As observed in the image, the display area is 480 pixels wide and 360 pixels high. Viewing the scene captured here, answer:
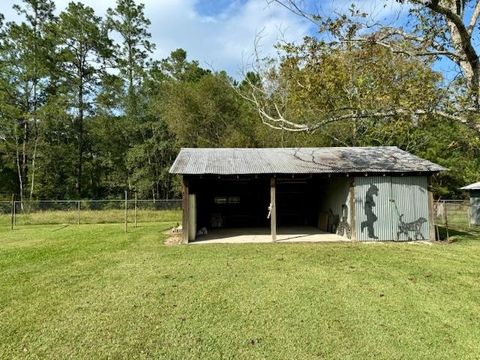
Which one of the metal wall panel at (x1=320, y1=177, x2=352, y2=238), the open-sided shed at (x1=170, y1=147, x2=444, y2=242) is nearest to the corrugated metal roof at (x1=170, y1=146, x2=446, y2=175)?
the open-sided shed at (x1=170, y1=147, x2=444, y2=242)

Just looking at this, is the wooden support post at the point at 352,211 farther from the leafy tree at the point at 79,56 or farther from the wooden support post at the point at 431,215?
the leafy tree at the point at 79,56

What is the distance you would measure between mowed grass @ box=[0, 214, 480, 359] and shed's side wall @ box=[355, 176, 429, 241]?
1967 mm

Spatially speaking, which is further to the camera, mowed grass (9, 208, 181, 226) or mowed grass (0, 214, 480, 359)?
mowed grass (9, 208, 181, 226)

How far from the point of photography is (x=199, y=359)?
11.7 feet

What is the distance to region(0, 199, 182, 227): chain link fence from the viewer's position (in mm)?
17797

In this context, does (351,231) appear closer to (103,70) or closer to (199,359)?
(199,359)

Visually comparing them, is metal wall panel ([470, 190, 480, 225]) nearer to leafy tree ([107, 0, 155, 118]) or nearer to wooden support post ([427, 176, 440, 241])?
wooden support post ([427, 176, 440, 241])

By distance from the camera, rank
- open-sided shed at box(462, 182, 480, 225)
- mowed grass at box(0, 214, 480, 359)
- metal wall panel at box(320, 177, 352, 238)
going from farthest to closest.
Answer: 1. open-sided shed at box(462, 182, 480, 225)
2. metal wall panel at box(320, 177, 352, 238)
3. mowed grass at box(0, 214, 480, 359)

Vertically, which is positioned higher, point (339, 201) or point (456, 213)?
point (339, 201)

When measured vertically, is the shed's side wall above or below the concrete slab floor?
above

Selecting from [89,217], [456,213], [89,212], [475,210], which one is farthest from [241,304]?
[456,213]

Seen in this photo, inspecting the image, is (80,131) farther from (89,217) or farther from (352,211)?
(352,211)

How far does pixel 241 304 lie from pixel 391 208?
7814mm

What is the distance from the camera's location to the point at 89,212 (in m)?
18.5
